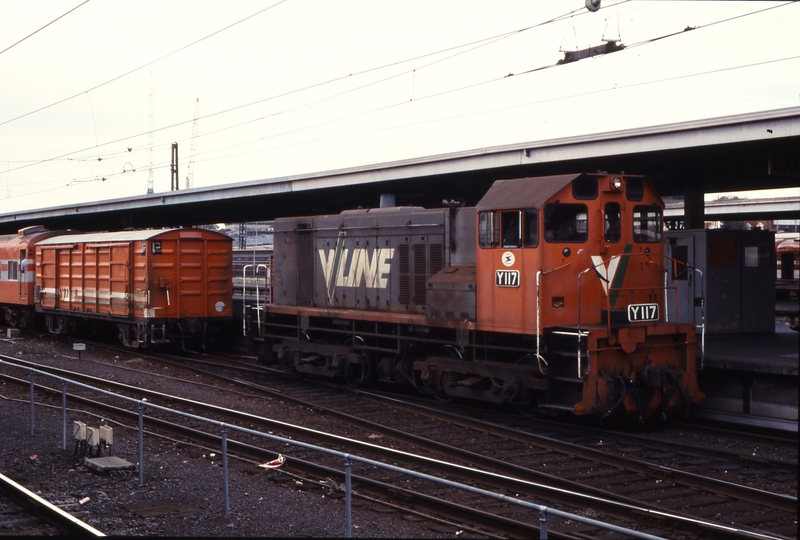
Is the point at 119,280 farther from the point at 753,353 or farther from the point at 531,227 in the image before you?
the point at 753,353

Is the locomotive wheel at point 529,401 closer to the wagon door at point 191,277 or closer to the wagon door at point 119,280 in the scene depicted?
the wagon door at point 191,277

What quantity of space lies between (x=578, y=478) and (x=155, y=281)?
14.5 metres

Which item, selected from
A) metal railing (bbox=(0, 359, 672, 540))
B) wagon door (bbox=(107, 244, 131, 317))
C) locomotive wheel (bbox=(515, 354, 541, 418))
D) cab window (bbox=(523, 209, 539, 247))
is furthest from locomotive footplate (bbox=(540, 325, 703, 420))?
wagon door (bbox=(107, 244, 131, 317))

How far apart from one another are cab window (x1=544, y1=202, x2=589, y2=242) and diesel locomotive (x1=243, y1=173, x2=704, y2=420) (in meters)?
0.02

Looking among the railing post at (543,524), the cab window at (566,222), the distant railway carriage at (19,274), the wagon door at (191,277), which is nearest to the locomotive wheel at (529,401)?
the cab window at (566,222)

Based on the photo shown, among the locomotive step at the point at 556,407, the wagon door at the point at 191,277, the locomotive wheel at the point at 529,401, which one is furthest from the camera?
the wagon door at the point at 191,277

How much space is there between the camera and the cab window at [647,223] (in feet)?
41.3

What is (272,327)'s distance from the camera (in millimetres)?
17922

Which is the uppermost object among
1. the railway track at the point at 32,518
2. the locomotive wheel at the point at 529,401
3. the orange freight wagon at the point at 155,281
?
the orange freight wagon at the point at 155,281

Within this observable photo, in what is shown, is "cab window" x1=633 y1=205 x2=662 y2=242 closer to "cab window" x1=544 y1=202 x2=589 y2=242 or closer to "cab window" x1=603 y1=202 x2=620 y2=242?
"cab window" x1=603 y1=202 x2=620 y2=242

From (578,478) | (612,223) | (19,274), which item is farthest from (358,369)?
(19,274)

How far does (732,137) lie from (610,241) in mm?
2342

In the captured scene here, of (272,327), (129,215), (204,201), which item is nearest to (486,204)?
(272,327)

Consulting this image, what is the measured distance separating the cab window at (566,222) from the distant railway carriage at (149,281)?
1235cm
